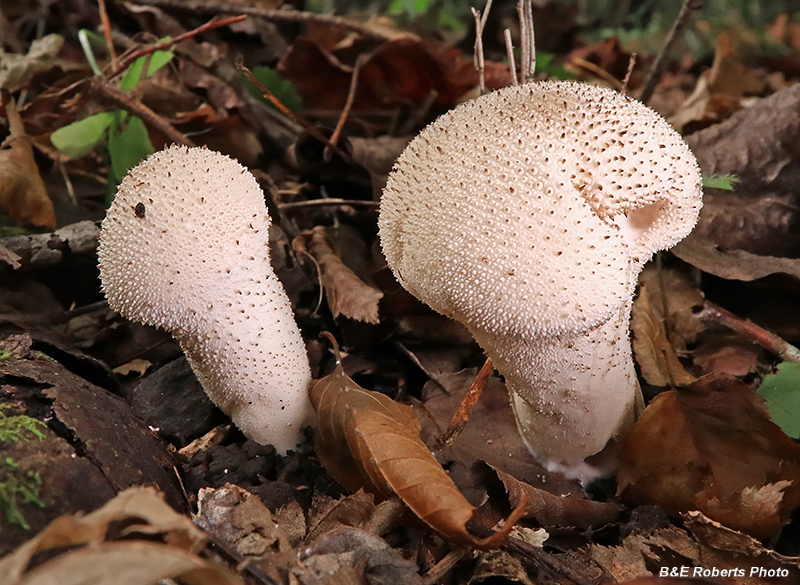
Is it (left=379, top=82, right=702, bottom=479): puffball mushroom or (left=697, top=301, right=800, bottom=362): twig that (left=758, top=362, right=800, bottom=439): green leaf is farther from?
(left=379, top=82, right=702, bottom=479): puffball mushroom

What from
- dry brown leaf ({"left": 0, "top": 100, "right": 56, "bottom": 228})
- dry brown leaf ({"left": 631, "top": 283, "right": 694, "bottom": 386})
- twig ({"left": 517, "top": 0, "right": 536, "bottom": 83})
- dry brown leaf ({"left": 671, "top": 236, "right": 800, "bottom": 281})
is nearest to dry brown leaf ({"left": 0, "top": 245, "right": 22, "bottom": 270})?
dry brown leaf ({"left": 0, "top": 100, "right": 56, "bottom": 228})

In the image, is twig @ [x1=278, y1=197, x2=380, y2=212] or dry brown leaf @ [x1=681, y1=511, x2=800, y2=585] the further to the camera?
twig @ [x1=278, y1=197, x2=380, y2=212]

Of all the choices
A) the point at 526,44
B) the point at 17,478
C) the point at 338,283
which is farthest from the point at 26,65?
the point at 17,478

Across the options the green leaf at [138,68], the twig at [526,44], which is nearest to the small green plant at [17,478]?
the green leaf at [138,68]

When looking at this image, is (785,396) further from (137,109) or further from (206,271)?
(137,109)

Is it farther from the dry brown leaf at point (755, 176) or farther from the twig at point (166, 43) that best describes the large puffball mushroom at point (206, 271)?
the dry brown leaf at point (755, 176)

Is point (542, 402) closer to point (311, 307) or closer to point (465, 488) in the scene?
point (465, 488)

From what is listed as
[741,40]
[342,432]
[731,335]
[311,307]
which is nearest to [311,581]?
[342,432]
